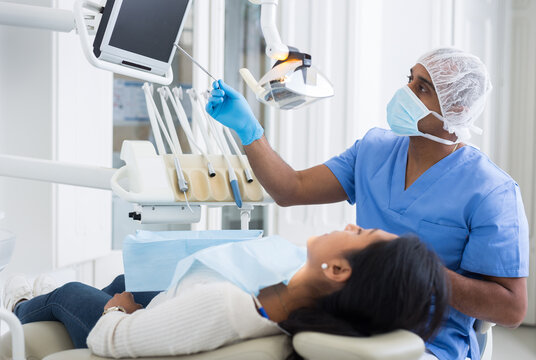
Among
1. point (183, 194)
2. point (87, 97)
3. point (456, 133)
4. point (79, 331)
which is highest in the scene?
point (87, 97)

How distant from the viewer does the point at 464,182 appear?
1448mm

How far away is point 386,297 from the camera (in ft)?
Answer: 3.26

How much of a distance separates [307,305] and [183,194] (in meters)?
0.54

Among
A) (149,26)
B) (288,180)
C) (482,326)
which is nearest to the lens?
(482,326)

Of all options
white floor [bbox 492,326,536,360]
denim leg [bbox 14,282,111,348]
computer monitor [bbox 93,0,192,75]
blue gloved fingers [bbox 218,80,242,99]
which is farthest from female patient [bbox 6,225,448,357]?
white floor [bbox 492,326,536,360]

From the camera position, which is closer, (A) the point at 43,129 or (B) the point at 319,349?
(B) the point at 319,349

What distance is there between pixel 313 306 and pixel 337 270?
0.08m

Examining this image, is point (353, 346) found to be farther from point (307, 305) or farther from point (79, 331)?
point (79, 331)

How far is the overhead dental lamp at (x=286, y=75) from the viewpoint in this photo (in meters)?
1.27

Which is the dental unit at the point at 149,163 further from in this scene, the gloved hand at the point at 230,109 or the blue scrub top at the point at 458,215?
the blue scrub top at the point at 458,215

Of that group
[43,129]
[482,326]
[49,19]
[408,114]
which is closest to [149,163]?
[49,19]

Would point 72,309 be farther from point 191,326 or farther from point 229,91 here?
point 229,91

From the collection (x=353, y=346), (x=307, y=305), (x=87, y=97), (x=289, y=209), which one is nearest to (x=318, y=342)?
(x=353, y=346)

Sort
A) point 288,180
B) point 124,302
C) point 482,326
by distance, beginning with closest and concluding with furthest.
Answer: point 124,302, point 482,326, point 288,180
